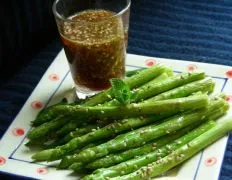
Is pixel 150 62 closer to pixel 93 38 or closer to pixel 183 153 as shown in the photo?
pixel 93 38

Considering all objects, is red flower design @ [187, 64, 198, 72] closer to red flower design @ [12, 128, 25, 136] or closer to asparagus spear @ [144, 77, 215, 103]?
asparagus spear @ [144, 77, 215, 103]

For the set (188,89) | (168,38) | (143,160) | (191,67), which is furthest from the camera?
(168,38)

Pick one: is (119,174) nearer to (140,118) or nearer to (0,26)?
(140,118)

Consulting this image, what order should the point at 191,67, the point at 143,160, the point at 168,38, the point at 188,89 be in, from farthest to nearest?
1. the point at 168,38
2. the point at 191,67
3. the point at 188,89
4. the point at 143,160

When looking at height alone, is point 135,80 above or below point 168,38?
above

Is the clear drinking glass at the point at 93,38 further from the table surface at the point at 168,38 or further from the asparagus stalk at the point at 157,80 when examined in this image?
the table surface at the point at 168,38

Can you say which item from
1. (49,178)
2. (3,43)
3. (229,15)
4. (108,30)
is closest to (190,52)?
(229,15)

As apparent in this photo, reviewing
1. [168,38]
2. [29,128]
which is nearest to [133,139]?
[29,128]
